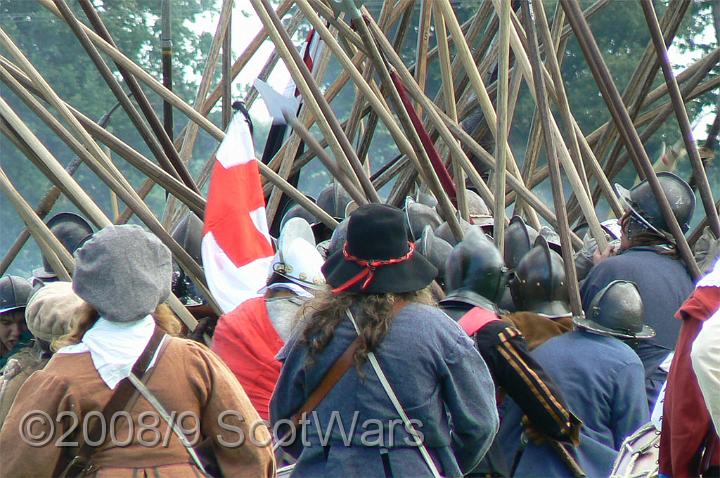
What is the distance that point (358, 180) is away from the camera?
643 cm

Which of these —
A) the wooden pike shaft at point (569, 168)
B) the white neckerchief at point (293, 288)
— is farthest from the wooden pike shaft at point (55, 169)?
the wooden pike shaft at point (569, 168)

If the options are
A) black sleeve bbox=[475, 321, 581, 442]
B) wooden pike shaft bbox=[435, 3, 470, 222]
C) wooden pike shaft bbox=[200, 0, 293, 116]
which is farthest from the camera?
wooden pike shaft bbox=[200, 0, 293, 116]

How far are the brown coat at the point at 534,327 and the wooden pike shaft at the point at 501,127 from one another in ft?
3.31

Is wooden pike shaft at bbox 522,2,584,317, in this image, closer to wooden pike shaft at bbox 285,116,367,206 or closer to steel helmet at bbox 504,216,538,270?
steel helmet at bbox 504,216,538,270

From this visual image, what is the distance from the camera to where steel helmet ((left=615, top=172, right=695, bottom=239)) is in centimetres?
582

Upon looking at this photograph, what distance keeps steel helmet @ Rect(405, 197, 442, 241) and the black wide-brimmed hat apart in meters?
2.45

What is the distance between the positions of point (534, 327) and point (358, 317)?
4.50 ft

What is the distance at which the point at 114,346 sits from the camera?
3.36 metres

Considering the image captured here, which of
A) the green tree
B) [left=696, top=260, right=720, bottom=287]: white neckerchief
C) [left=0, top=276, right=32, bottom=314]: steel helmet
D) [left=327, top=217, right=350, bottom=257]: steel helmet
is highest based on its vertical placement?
[left=696, top=260, right=720, bottom=287]: white neckerchief

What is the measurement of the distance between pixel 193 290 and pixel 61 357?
3222 mm

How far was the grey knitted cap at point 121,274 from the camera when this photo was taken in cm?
338

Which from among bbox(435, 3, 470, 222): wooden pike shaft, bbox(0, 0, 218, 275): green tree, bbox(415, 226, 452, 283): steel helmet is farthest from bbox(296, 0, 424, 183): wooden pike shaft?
bbox(0, 0, 218, 275): green tree

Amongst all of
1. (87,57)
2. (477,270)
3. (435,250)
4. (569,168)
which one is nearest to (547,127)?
(569,168)

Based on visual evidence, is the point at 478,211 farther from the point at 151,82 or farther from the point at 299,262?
the point at 299,262
